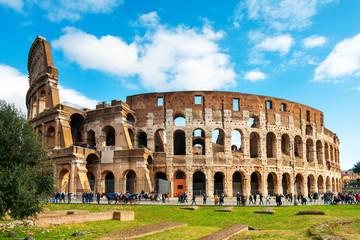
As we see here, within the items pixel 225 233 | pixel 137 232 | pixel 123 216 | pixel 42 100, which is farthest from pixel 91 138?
pixel 225 233

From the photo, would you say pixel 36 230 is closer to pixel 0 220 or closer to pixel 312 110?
pixel 0 220

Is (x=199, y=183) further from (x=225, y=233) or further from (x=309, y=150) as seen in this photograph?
(x=225, y=233)

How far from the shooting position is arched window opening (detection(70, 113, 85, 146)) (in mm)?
39125

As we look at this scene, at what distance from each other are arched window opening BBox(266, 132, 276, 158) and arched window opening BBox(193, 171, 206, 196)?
29.7 feet

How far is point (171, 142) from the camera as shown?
120 ft

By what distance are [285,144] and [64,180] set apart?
27.3 m

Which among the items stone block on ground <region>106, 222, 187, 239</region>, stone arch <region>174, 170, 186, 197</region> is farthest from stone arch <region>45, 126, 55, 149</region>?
stone block on ground <region>106, 222, 187, 239</region>

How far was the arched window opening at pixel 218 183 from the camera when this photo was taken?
120ft

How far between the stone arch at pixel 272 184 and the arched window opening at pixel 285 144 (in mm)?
3694

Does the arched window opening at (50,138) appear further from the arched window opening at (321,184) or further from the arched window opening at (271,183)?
the arched window opening at (321,184)

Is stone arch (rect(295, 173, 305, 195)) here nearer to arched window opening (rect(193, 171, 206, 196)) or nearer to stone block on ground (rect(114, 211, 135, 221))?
arched window opening (rect(193, 171, 206, 196))

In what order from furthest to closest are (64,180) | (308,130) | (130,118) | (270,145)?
(308,130), (270,145), (130,118), (64,180)

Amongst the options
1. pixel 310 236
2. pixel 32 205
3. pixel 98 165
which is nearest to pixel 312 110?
pixel 98 165

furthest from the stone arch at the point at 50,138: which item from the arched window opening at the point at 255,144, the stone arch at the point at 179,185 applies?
the arched window opening at the point at 255,144
